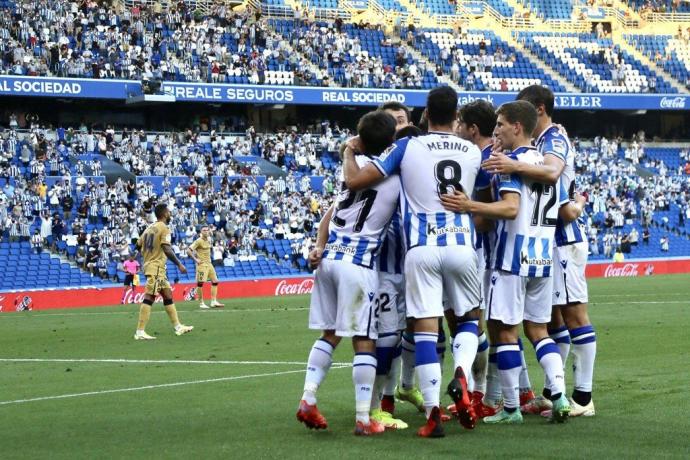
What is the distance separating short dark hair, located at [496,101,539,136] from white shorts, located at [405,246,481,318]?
1.15 meters

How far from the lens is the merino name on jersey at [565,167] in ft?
32.9

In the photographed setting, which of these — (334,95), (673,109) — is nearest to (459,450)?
(334,95)

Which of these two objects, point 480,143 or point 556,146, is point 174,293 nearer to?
point 480,143

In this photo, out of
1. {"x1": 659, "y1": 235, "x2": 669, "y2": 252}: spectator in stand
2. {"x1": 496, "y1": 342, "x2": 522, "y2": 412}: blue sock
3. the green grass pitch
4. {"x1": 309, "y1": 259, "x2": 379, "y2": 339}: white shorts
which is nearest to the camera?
the green grass pitch

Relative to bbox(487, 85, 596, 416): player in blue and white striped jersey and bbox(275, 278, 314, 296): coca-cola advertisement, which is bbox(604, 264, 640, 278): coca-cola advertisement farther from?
bbox(487, 85, 596, 416): player in blue and white striped jersey

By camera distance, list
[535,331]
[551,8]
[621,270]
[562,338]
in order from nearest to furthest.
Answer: [535,331]
[562,338]
[621,270]
[551,8]

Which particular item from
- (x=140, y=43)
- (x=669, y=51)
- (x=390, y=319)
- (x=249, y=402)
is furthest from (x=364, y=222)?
(x=669, y=51)

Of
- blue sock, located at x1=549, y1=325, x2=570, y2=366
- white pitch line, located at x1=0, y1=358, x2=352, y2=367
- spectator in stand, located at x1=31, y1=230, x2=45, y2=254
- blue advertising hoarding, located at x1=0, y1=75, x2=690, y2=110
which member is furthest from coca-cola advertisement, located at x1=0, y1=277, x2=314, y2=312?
blue sock, located at x1=549, y1=325, x2=570, y2=366

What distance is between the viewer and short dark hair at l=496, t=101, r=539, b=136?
31.7 feet

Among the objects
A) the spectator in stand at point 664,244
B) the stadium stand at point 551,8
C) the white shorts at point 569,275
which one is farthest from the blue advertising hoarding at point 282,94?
the white shorts at point 569,275

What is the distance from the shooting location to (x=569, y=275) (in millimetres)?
10195

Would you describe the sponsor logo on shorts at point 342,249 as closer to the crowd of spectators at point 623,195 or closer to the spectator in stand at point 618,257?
the spectator in stand at point 618,257

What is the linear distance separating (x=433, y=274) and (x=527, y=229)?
94cm

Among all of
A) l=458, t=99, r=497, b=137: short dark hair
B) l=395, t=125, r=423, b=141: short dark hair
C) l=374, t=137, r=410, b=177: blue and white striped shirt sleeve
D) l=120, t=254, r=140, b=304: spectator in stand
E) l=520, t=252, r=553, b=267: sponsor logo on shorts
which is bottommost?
l=120, t=254, r=140, b=304: spectator in stand
